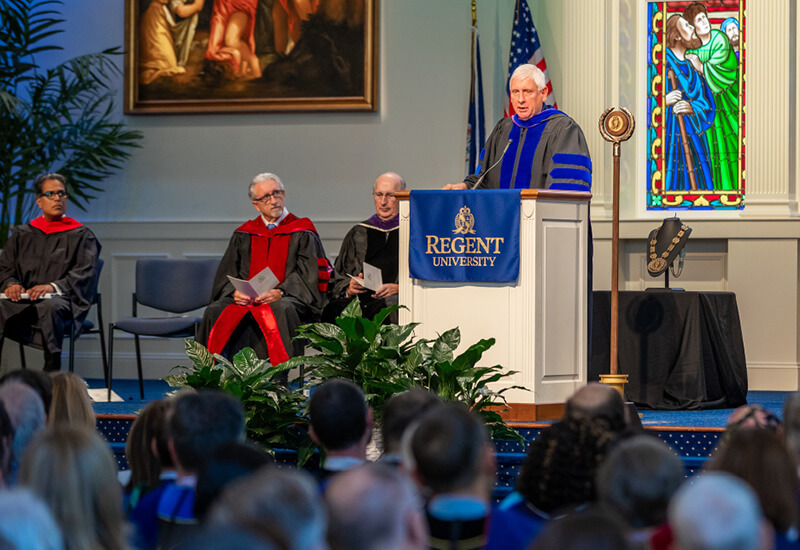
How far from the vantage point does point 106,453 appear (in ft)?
7.93

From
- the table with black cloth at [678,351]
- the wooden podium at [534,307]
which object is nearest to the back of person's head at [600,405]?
the wooden podium at [534,307]

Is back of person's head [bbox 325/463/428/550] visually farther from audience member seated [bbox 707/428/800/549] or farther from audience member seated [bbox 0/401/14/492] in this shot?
audience member seated [bbox 0/401/14/492]

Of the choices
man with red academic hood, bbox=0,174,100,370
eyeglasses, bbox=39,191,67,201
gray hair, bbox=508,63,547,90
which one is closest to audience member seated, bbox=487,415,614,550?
gray hair, bbox=508,63,547,90

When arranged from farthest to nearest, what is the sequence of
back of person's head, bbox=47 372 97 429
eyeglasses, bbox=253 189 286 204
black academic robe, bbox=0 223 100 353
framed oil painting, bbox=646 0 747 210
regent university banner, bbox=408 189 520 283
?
framed oil painting, bbox=646 0 747 210 < eyeglasses, bbox=253 189 286 204 < black academic robe, bbox=0 223 100 353 < regent university banner, bbox=408 189 520 283 < back of person's head, bbox=47 372 97 429

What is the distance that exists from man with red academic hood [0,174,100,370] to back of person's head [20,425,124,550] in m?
5.20

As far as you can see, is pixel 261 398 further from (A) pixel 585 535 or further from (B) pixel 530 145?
(A) pixel 585 535

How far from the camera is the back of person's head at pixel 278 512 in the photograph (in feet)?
6.22

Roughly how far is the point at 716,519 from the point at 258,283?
18.3 ft

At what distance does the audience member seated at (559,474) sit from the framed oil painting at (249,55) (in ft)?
22.8

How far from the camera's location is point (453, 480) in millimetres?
2490

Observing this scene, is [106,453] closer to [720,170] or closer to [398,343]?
[398,343]

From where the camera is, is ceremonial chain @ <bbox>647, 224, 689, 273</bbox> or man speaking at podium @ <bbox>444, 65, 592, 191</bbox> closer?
man speaking at podium @ <bbox>444, 65, 592, 191</bbox>

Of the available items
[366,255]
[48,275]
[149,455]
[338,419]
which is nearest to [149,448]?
[149,455]

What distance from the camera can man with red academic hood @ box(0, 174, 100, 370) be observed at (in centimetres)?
744
